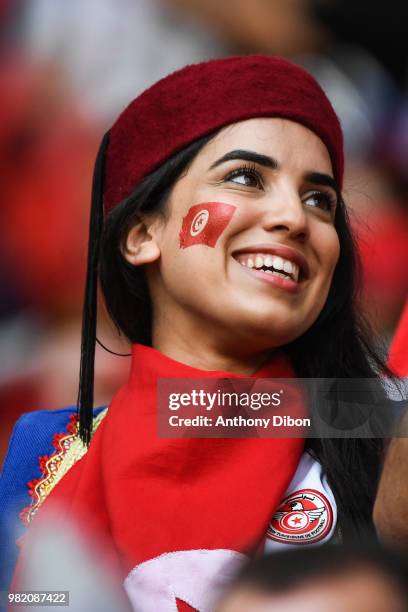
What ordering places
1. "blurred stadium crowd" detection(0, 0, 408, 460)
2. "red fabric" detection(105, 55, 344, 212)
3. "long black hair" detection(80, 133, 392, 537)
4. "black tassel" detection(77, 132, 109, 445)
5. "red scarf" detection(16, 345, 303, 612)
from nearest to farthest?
"red scarf" detection(16, 345, 303, 612) < "long black hair" detection(80, 133, 392, 537) < "red fabric" detection(105, 55, 344, 212) < "black tassel" detection(77, 132, 109, 445) < "blurred stadium crowd" detection(0, 0, 408, 460)

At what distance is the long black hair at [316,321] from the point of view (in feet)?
5.55

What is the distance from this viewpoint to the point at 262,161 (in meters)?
1.75

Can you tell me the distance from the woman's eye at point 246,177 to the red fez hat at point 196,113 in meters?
0.10

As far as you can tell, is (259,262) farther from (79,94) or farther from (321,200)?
(79,94)

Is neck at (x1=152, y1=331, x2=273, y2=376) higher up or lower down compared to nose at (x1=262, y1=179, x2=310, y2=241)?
lower down

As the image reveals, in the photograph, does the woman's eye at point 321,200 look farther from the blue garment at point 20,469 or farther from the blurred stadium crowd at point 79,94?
the blurred stadium crowd at point 79,94

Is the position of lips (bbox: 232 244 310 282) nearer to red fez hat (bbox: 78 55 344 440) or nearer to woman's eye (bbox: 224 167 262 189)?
woman's eye (bbox: 224 167 262 189)

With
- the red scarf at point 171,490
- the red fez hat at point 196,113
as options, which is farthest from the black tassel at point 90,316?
the red scarf at point 171,490

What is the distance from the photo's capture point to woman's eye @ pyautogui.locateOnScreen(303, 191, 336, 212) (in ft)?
5.95

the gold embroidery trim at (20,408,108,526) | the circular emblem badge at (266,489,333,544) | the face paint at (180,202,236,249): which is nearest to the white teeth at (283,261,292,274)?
the face paint at (180,202,236,249)

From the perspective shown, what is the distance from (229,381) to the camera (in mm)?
1698

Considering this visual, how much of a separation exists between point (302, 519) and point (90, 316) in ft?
2.11

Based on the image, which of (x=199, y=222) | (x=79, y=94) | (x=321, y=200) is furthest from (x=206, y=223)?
(x=79, y=94)

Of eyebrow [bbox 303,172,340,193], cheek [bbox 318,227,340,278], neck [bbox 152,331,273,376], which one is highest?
eyebrow [bbox 303,172,340,193]
